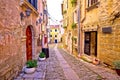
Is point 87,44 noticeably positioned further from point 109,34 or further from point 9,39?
point 9,39

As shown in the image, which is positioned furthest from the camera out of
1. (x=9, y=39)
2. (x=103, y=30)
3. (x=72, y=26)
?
(x=72, y=26)

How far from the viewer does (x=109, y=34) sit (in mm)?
7465

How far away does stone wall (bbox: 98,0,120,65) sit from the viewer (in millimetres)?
6827

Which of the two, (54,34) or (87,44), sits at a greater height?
(54,34)

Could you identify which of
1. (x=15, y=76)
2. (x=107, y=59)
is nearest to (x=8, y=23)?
(x=15, y=76)

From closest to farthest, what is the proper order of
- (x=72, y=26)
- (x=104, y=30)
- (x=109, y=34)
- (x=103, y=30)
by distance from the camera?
(x=109, y=34) → (x=104, y=30) → (x=103, y=30) → (x=72, y=26)

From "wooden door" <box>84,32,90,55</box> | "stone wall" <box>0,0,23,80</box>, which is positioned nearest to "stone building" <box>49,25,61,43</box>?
"wooden door" <box>84,32,90,55</box>

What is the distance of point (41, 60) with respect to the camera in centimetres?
1017

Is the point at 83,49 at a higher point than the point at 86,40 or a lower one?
lower

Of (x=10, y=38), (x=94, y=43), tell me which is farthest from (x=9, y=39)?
(x=94, y=43)

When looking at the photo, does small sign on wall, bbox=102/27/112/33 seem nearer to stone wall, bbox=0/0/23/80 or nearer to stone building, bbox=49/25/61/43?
stone wall, bbox=0/0/23/80

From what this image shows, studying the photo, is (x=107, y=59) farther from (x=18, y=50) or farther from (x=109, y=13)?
(x=18, y=50)

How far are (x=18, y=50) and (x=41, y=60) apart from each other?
419 centimetres

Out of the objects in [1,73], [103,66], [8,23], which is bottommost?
[103,66]
